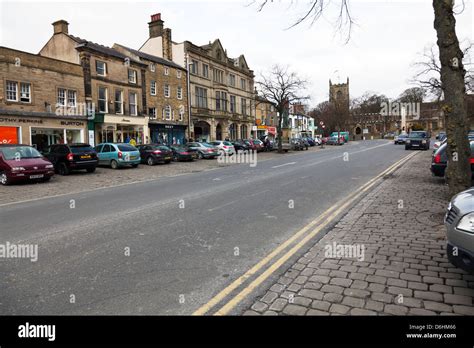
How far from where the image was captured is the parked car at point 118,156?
835 inches

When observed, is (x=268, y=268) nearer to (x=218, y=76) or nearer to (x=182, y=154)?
(x=182, y=154)

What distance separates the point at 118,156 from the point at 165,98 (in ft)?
56.1

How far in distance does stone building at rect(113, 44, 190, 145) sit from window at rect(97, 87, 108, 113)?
5.22 m

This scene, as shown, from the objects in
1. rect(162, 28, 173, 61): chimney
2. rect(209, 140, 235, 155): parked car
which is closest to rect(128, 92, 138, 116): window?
rect(209, 140, 235, 155): parked car

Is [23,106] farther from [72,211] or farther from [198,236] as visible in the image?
[198,236]

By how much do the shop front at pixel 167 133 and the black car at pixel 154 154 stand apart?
30.8 feet

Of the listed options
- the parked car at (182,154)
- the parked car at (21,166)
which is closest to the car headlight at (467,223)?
the parked car at (21,166)

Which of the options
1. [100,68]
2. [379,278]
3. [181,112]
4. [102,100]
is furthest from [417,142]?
→ [379,278]

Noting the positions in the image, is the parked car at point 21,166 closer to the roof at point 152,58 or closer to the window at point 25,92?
the window at point 25,92

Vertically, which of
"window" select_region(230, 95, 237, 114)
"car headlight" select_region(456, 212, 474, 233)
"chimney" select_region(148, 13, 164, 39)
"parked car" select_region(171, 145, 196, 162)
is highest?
"chimney" select_region(148, 13, 164, 39)

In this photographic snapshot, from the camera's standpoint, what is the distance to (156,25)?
41094mm

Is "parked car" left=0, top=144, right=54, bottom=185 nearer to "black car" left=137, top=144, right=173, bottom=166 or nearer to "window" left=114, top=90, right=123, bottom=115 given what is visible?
"black car" left=137, top=144, right=173, bottom=166

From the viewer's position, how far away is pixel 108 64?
29.7 m

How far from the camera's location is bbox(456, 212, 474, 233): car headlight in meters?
3.33
